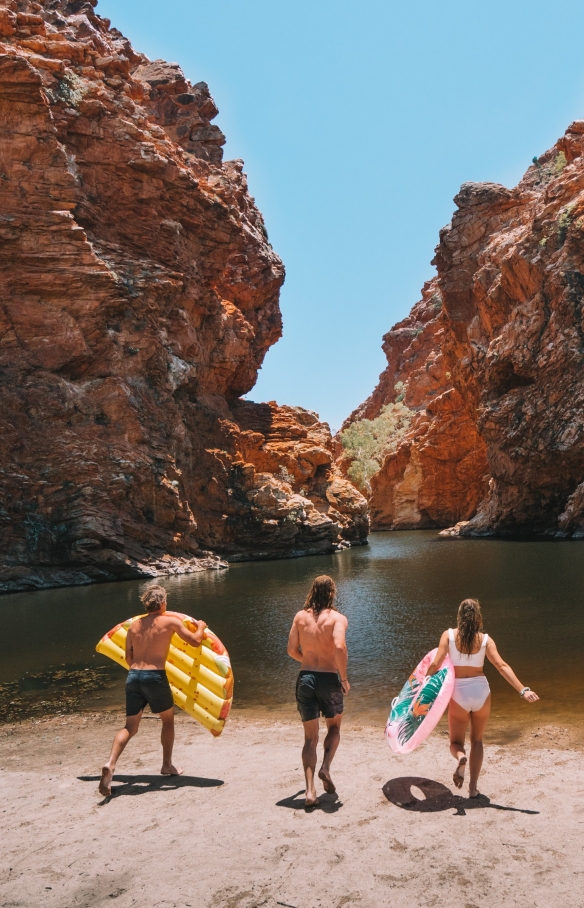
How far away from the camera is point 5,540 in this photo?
31.2 meters

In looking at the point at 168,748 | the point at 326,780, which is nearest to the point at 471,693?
the point at 326,780

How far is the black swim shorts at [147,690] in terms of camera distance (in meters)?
5.94

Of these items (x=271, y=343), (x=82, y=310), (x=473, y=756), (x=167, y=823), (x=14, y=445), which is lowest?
(x=167, y=823)

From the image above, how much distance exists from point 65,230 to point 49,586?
19191 mm

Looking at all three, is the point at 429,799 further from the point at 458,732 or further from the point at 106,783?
the point at 106,783

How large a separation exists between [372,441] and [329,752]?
76360 mm

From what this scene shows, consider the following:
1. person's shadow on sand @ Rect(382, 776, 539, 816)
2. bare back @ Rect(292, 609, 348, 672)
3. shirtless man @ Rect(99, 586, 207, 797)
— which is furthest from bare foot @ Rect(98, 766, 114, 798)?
person's shadow on sand @ Rect(382, 776, 539, 816)

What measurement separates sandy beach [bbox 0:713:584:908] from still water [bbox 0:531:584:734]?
2697mm

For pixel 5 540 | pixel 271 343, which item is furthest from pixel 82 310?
pixel 271 343

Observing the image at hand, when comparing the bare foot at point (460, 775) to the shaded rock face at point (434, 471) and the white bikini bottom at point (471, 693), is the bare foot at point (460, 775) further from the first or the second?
the shaded rock face at point (434, 471)

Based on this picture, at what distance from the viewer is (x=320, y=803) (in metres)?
5.33

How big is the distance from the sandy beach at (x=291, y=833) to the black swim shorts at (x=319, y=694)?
0.69 metres

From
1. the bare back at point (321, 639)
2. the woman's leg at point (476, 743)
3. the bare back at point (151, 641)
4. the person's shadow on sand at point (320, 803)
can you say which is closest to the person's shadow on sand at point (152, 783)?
the person's shadow on sand at point (320, 803)

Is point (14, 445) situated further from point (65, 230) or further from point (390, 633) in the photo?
point (390, 633)
